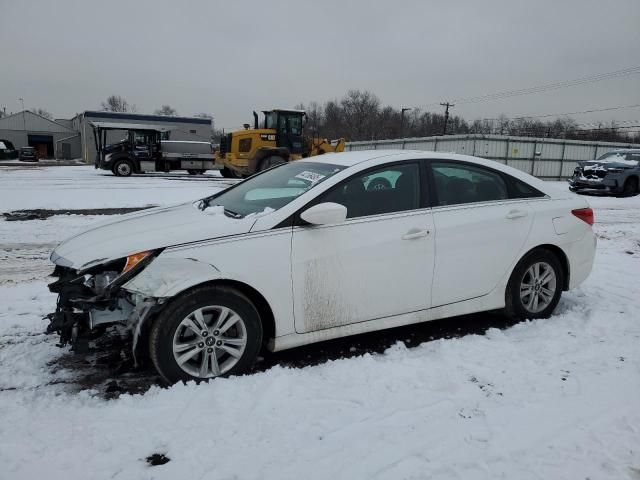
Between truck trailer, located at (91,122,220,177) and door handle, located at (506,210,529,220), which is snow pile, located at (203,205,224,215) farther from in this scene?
truck trailer, located at (91,122,220,177)

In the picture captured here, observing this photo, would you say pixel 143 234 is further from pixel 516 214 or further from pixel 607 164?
pixel 607 164

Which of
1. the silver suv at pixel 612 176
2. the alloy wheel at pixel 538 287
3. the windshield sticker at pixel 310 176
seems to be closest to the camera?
the windshield sticker at pixel 310 176

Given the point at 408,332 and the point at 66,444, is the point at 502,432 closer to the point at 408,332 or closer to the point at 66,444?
the point at 408,332

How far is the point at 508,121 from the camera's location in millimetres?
58875

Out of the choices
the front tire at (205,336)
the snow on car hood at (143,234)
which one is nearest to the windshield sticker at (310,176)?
the snow on car hood at (143,234)

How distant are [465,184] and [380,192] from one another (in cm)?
88

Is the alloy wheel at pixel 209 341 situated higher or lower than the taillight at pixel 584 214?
lower

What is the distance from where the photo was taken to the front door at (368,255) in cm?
338

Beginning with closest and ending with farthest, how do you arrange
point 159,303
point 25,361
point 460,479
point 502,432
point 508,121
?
1. point 460,479
2. point 502,432
3. point 159,303
4. point 25,361
5. point 508,121

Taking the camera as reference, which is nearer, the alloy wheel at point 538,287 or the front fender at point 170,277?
the front fender at point 170,277

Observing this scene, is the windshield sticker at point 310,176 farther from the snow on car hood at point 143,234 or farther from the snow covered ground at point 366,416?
the snow covered ground at point 366,416

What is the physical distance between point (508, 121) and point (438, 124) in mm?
22574

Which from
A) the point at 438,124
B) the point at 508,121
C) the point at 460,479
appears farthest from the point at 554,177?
the point at 438,124

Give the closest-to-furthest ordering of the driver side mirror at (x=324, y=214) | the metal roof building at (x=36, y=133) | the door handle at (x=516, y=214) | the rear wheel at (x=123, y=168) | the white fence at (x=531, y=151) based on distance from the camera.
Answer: the driver side mirror at (x=324, y=214), the door handle at (x=516, y=214), the rear wheel at (x=123, y=168), the white fence at (x=531, y=151), the metal roof building at (x=36, y=133)
